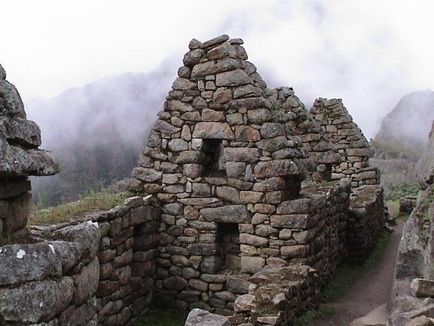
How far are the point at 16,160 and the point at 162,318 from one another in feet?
24.5

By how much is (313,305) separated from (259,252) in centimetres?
134

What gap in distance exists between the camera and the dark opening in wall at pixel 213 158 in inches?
414

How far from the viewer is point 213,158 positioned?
1085 cm

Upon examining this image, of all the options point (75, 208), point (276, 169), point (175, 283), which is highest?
point (276, 169)

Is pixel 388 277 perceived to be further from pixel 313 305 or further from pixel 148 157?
pixel 148 157

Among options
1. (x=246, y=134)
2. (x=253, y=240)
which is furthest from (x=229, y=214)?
(x=246, y=134)

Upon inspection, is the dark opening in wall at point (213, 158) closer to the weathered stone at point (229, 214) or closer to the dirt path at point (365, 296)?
the weathered stone at point (229, 214)

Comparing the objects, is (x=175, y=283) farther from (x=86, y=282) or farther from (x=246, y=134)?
(x=86, y=282)

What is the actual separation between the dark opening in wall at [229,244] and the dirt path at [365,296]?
206 cm

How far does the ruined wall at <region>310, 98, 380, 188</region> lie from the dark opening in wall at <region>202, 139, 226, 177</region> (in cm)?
869

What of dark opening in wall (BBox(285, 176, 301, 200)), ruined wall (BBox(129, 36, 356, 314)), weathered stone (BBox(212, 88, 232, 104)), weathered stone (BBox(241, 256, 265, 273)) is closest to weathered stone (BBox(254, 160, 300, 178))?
ruined wall (BBox(129, 36, 356, 314))

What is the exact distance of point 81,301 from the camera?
3863mm

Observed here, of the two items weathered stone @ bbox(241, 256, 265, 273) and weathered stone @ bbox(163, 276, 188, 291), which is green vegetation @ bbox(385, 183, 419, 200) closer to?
weathered stone @ bbox(241, 256, 265, 273)

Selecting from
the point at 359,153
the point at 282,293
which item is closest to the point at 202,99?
the point at 282,293
